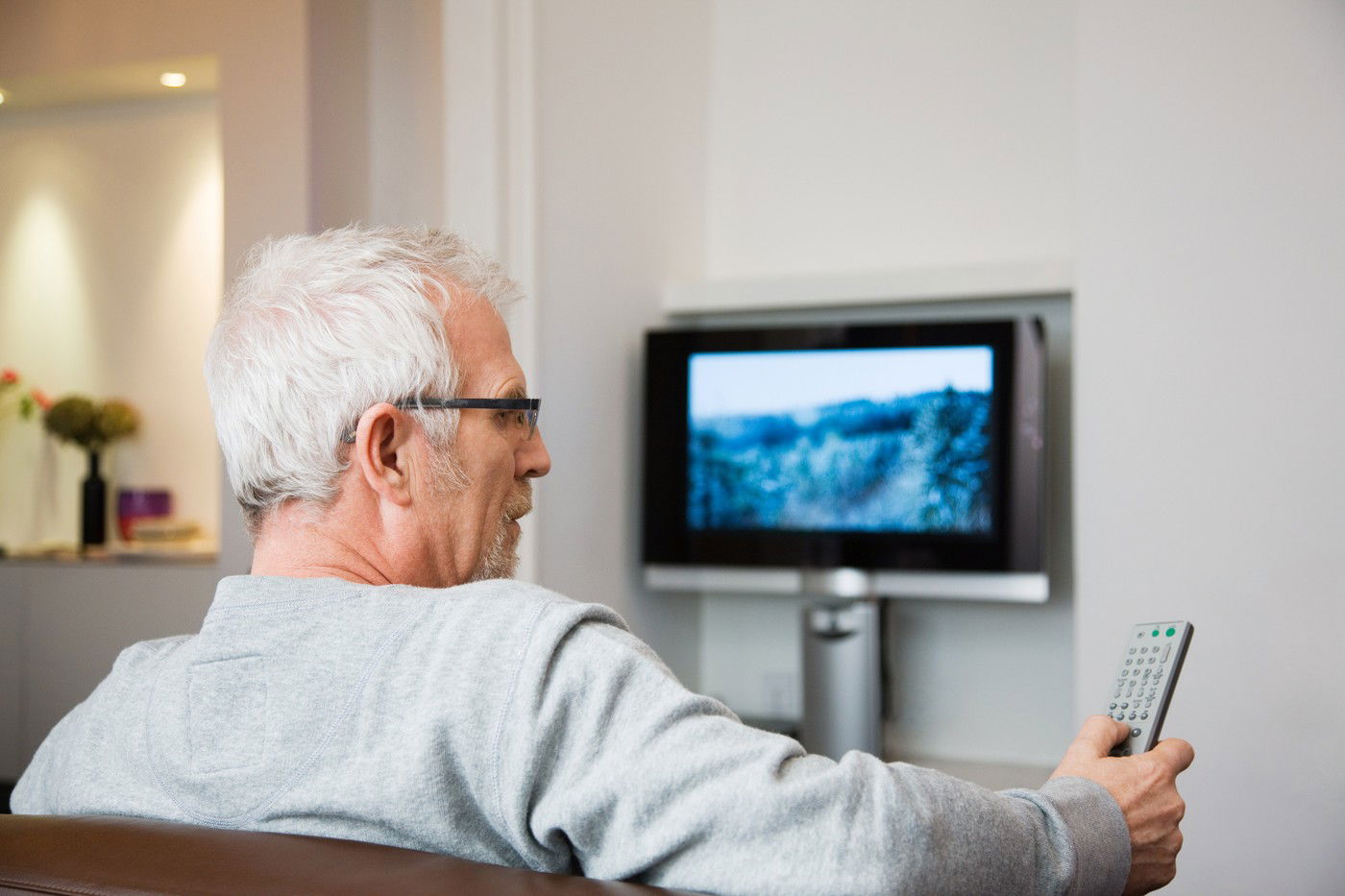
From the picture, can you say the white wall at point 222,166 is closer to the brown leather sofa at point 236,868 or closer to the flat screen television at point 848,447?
the flat screen television at point 848,447

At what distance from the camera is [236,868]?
2.52ft

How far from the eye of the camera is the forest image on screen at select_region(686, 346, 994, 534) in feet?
9.10

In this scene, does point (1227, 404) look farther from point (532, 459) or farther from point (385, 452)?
point (385, 452)

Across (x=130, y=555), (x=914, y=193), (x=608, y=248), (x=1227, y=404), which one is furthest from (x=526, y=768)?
(x=130, y=555)

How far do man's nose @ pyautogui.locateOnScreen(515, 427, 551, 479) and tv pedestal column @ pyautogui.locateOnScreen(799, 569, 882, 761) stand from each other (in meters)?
1.67

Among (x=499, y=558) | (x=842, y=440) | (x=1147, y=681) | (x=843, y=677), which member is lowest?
(x=843, y=677)

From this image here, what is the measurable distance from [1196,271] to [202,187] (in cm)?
292

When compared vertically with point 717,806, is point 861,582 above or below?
below

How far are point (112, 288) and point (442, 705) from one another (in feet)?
11.8

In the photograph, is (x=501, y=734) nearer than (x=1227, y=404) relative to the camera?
Yes

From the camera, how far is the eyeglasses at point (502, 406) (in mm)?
1118

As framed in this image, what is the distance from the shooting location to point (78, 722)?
1093 millimetres

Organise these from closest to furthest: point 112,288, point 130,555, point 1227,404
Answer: point 1227,404
point 130,555
point 112,288

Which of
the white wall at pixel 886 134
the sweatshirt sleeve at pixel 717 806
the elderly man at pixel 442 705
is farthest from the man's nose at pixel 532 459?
the white wall at pixel 886 134
